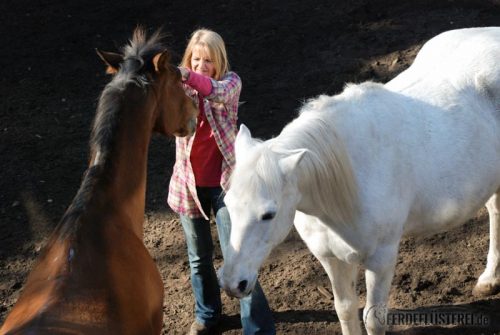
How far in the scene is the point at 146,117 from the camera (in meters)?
3.03

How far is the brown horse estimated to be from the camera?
7.73ft

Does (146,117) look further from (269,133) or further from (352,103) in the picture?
(269,133)

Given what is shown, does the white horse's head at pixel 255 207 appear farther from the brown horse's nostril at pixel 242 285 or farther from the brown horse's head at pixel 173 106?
the brown horse's head at pixel 173 106

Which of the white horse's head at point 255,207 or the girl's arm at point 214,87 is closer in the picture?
the white horse's head at point 255,207

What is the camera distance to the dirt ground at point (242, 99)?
4133mm

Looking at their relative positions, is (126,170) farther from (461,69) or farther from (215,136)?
(461,69)

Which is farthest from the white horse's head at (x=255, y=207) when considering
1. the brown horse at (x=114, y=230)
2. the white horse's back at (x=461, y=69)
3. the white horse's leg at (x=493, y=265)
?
the white horse's leg at (x=493, y=265)

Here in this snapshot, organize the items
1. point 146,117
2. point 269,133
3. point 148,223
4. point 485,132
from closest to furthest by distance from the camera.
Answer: point 146,117, point 485,132, point 148,223, point 269,133

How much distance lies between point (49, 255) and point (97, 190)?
1.10 ft

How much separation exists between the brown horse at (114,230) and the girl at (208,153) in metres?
0.14

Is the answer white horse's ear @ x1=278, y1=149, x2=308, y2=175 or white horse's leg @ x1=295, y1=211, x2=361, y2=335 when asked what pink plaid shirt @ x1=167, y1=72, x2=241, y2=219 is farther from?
white horse's ear @ x1=278, y1=149, x2=308, y2=175

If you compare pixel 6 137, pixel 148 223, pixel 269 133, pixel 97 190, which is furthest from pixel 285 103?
pixel 97 190

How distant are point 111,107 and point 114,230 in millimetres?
559

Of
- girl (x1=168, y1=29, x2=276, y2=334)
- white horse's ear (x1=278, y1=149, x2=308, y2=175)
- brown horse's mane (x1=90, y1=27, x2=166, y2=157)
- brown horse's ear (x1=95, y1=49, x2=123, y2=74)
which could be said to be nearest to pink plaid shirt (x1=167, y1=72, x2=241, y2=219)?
girl (x1=168, y1=29, x2=276, y2=334)
